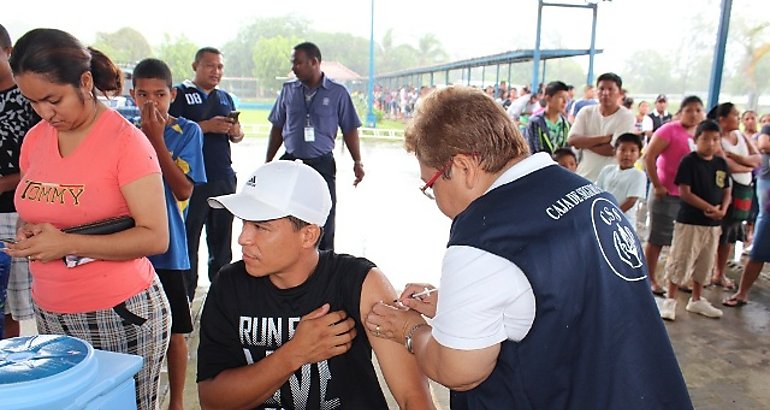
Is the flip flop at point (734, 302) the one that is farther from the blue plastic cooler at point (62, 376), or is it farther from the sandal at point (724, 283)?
the blue plastic cooler at point (62, 376)

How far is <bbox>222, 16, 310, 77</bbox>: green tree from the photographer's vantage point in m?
36.2

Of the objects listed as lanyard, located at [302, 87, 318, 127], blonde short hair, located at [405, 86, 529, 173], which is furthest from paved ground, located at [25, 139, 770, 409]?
blonde short hair, located at [405, 86, 529, 173]

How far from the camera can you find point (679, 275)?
3.99m

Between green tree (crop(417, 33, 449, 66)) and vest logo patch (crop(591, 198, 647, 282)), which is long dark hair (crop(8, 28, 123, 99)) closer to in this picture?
vest logo patch (crop(591, 198, 647, 282))

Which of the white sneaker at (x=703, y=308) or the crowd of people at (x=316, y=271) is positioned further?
the white sneaker at (x=703, y=308)

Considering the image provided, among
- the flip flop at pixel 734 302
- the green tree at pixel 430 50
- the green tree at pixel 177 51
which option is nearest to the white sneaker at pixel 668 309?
the flip flop at pixel 734 302

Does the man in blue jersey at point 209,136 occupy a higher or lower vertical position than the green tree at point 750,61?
lower

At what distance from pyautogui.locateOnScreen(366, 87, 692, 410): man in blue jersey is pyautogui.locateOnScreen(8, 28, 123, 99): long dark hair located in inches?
41.4

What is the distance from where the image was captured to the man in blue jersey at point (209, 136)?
11.8ft

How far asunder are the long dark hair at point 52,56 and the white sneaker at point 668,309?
142 inches

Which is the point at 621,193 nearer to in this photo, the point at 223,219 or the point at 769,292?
the point at 769,292

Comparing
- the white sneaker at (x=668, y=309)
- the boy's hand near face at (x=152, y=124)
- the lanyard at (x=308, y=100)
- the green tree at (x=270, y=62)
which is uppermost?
the green tree at (x=270, y=62)

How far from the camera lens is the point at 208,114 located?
372 centimetres

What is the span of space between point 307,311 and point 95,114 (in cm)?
86
